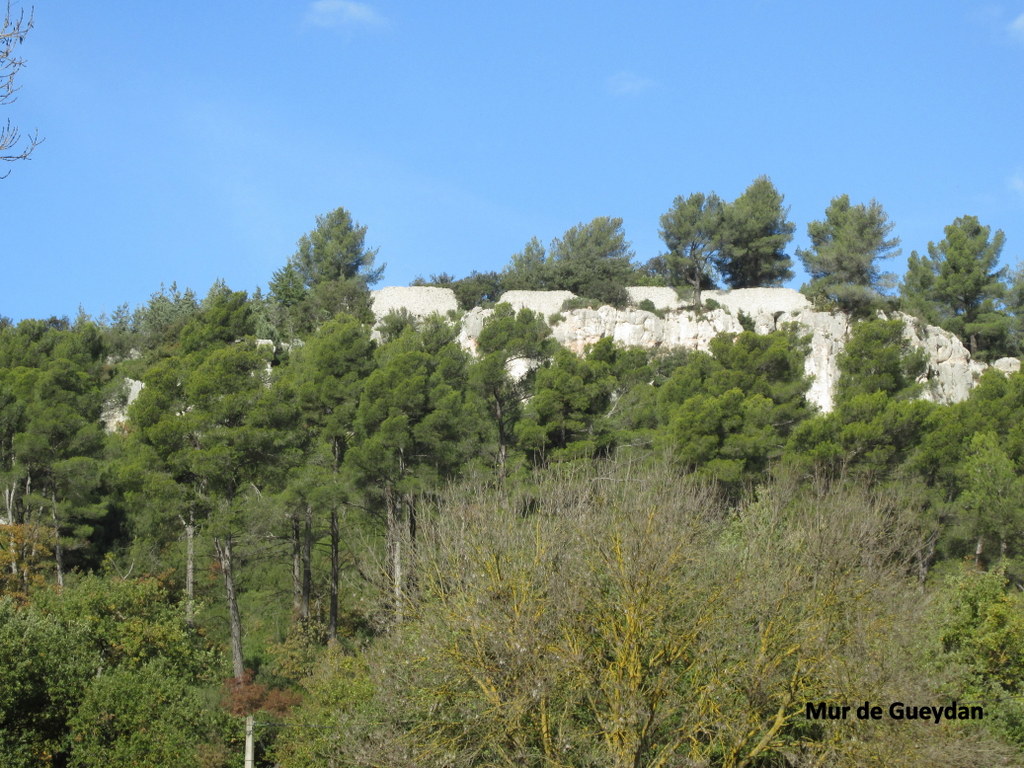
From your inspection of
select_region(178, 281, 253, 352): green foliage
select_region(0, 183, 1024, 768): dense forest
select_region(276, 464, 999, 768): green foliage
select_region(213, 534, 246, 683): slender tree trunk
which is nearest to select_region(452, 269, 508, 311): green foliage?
select_region(0, 183, 1024, 768): dense forest

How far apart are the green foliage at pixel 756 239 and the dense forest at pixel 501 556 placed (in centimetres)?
1319

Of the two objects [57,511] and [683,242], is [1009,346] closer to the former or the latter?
[683,242]

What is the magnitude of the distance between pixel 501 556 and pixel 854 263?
3888cm

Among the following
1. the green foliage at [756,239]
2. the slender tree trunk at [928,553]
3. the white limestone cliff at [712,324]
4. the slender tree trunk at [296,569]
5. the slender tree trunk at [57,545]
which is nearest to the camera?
the slender tree trunk at [928,553]

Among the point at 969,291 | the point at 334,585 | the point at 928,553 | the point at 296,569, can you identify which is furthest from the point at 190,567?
Answer: the point at 969,291

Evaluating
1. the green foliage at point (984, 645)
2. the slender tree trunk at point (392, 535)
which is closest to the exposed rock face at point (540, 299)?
the slender tree trunk at point (392, 535)

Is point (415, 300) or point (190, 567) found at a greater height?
point (415, 300)

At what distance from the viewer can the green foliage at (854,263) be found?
4719cm

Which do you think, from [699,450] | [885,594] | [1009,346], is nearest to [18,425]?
[699,450]

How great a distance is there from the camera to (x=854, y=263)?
48688 millimetres

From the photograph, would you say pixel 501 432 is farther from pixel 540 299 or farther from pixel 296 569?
pixel 540 299

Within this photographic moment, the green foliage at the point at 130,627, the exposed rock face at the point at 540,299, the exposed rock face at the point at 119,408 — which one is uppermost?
the exposed rock face at the point at 540,299

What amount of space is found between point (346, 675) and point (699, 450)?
11.5 meters

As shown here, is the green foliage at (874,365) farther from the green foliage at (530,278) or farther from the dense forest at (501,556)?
the green foliage at (530,278)
